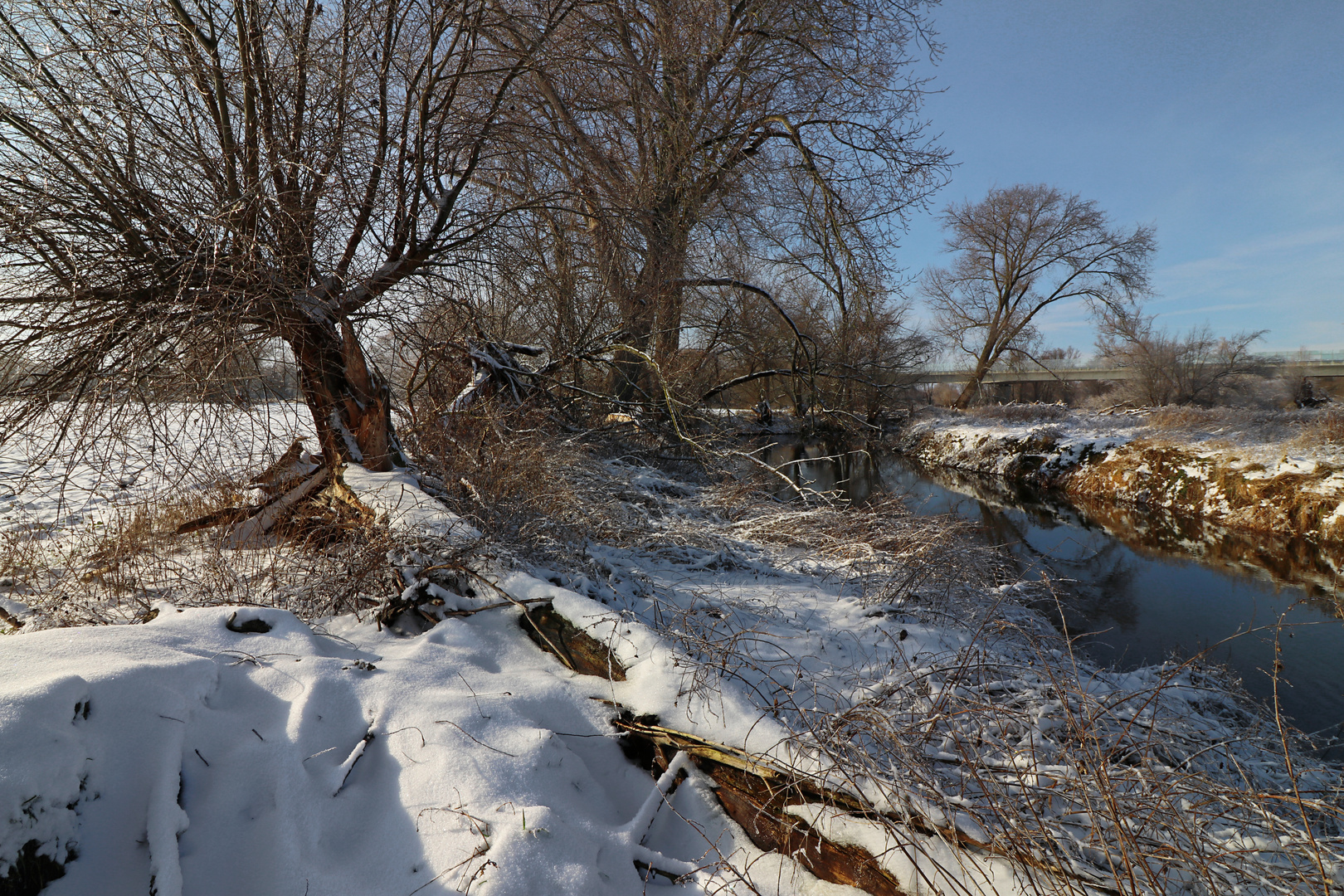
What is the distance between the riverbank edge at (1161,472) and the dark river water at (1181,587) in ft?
1.45

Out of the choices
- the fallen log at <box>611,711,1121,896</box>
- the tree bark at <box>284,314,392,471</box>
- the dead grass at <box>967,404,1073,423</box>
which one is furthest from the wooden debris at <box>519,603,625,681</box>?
the dead grass at <box>967,404,1073,423</box>

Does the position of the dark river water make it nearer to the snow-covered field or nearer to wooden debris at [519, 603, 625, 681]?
the snow-covered field

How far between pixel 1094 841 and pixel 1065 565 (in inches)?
282

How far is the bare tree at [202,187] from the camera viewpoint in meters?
3.76

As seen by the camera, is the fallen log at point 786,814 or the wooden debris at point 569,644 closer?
the fallen log at point 786,814

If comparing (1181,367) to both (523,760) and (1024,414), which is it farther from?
(523,760)

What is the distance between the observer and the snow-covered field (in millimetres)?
1872

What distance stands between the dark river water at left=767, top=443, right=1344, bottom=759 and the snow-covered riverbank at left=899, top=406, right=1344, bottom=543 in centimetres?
55

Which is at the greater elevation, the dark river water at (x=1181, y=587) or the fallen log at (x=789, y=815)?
the fallen log at (x=789, y=815)

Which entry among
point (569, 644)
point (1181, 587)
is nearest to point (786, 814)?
point (569, 644)

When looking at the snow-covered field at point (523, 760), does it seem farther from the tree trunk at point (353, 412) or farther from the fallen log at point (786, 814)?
the tree trunk at point (353, 412)

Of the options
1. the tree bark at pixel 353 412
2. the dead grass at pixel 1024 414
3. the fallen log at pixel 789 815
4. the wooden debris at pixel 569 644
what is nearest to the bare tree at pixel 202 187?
the tree bark at pixel 353 412

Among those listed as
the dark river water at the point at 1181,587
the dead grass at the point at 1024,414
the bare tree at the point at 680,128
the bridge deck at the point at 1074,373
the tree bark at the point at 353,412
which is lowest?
the dark river water at the point at 1181,587

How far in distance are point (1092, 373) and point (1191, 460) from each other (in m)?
21.2
